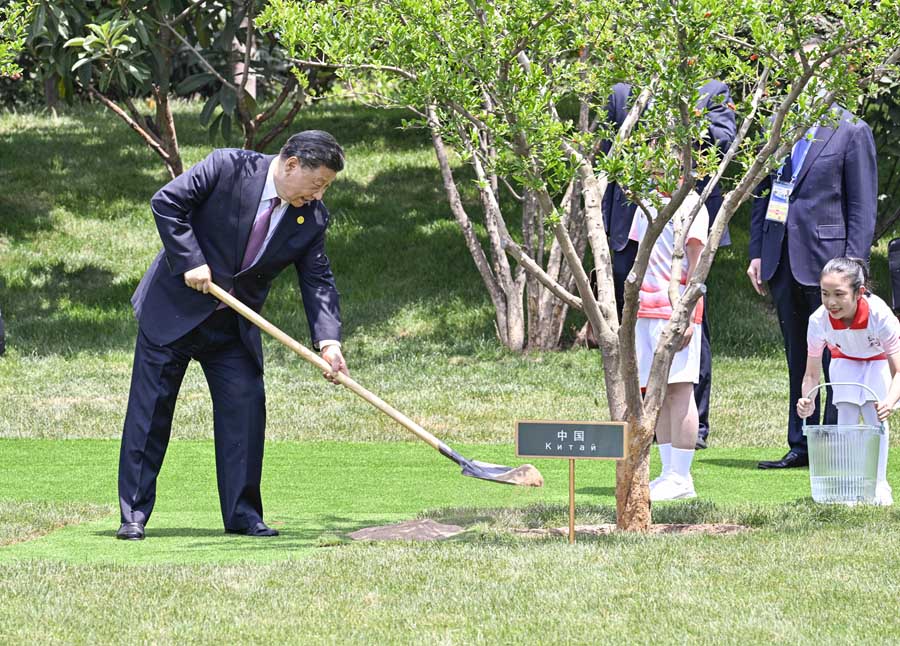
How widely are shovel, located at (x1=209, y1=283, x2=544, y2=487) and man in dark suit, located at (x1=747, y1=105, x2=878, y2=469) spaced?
7.86 feet

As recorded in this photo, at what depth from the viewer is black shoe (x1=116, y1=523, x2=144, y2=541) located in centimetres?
618

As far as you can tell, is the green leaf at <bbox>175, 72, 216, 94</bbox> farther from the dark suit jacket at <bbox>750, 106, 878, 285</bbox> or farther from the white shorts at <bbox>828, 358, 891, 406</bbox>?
the white shorts at <bbox>828, 358, 891, 406</bbox>

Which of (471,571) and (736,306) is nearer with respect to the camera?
(471,571)

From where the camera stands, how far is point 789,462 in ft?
27.8

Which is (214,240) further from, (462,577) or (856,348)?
(856,348)

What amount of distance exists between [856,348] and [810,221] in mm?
1342

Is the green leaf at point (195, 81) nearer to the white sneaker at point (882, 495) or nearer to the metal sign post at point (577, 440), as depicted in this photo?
the white sneaker at point (882, 495)

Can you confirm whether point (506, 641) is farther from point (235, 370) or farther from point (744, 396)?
point (744, 396)

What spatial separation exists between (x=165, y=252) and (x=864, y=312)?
332cm

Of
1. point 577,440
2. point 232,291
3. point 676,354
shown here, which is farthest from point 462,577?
point 676,354

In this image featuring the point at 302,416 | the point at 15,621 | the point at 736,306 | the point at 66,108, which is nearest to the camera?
the point at 15,621

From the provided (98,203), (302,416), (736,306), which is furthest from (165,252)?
(98,203)

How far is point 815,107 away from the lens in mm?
5699

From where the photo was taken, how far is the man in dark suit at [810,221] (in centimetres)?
820
